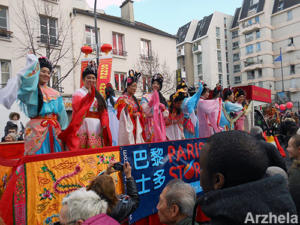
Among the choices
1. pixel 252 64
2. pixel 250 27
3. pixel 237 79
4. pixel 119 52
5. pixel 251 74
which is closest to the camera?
pixel 119 52

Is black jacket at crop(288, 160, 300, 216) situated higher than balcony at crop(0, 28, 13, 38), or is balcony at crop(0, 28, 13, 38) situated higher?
balcony at crop(0, 28, 13, 38)

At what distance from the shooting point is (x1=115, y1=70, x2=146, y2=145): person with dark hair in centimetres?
406

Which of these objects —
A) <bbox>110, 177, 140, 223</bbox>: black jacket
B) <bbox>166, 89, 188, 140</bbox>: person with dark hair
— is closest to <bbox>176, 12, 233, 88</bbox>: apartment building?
<bbox>166, 89, 188, 140</bbox>: person with dark hair

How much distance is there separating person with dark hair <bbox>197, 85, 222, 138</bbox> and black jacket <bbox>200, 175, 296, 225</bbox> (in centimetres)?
443

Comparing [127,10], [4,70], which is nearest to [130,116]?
[4,70]

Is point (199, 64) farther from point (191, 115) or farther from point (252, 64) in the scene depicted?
point (191, 115)

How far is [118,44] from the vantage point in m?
17.2

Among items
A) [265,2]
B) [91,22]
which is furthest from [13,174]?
[265,2]

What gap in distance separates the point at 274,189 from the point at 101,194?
1294 millimetres

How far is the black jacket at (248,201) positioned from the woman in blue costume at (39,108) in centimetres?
252

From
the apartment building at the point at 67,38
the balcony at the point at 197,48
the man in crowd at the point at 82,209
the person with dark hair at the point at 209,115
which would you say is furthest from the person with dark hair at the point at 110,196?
the balcony at the point at 197,48

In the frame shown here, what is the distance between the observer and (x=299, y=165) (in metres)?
2.25

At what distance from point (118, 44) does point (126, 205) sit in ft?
53.0

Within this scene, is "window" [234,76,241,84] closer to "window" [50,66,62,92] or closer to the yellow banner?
"window" [50,66,62,92]
